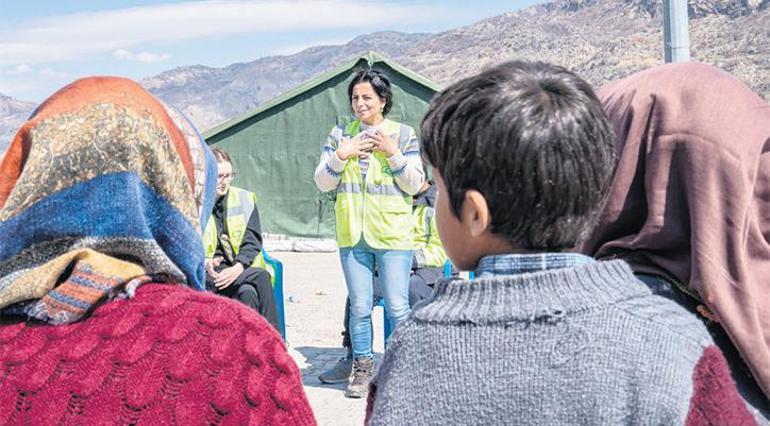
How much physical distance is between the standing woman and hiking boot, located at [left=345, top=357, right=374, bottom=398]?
1.30 feet

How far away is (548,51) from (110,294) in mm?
107518

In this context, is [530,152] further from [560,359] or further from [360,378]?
[360,378]

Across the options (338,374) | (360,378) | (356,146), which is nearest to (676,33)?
(356,146)

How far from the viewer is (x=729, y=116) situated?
198cm

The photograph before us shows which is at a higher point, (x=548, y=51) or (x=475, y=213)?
(x=475, y=213)

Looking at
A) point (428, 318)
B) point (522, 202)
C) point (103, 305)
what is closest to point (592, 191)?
point (522, 202)

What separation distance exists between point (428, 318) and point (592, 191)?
0.38 meters

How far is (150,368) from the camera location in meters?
1.77

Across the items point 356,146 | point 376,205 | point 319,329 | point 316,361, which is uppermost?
point 356,146

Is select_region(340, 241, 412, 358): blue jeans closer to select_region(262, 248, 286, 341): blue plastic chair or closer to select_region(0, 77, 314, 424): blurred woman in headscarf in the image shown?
select_region(262, 248, 286, 341): blue plastic chair

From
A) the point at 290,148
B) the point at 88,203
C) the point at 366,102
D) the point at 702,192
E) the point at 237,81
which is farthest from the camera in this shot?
the point at 237,81

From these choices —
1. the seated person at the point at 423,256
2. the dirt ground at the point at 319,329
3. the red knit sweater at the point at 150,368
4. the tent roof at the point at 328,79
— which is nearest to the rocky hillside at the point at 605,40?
the tent roof at the point at 328,79

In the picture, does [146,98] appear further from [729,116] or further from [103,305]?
[729,116]

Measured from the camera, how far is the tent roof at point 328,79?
48.0 ft
